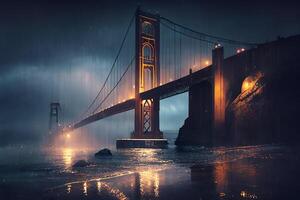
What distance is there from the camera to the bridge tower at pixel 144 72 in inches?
2448

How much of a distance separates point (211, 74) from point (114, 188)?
121 ft

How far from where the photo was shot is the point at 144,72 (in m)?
66.6

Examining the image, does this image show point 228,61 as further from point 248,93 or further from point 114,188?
point 114,188

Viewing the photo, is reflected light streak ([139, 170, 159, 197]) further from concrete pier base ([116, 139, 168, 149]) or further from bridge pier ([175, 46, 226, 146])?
concrete pier base ([116, 139, 168, 149])

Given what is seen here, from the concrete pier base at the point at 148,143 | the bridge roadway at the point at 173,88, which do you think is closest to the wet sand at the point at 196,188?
the bridge roadway at the point at 173,88

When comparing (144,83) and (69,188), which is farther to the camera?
(144,83)

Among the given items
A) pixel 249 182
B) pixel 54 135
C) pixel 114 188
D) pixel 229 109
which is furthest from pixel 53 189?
pixel 54 135

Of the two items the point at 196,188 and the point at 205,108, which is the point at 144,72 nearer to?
the point at 205,108

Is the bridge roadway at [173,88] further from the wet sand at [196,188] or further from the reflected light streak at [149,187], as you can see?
the reflected light streak at [149,187]

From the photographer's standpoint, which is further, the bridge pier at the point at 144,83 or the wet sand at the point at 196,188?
the bridge pier at the point at 144,83

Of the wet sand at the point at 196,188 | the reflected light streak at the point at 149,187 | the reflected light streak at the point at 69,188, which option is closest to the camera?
the wet sand at the point at 196,188

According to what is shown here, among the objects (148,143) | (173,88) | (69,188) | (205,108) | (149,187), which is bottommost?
(148,143)

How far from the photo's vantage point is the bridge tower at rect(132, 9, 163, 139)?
62.2m

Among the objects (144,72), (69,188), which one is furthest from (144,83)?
(69,188)
